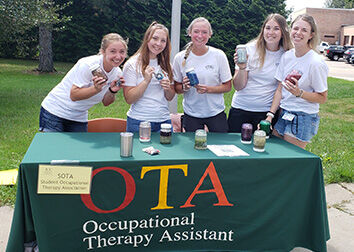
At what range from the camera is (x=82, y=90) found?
2.74 meters

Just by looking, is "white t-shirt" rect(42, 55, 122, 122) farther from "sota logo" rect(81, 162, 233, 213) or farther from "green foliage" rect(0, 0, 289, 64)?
"green foliage" rect(0, 0, 289, 64)

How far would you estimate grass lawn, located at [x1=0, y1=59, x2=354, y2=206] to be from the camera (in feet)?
14.4

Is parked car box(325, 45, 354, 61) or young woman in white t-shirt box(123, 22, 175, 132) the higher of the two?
parked car box(325, 45, 354, 61)

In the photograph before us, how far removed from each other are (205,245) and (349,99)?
8.90m

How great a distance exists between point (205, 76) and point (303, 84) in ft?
2.64

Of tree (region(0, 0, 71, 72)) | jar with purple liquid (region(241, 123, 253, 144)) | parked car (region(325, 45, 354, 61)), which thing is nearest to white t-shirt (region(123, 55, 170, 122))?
jar with purple liquid (region(241, 123, 253, 144))

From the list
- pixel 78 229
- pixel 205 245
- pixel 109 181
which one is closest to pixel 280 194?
pixel 205 245

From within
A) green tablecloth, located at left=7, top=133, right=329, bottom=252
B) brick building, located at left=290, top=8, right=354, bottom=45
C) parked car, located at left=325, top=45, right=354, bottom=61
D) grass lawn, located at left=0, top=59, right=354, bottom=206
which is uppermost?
brick building, located at left=290, top=8, right=354, bottom=45

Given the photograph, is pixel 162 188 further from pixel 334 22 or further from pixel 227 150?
pixel 334 22

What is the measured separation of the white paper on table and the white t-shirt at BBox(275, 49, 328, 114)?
2.04 ft

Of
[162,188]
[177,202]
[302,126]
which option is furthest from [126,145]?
[302,126]

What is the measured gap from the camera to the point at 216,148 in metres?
2.62

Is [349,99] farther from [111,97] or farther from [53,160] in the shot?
[53,160]

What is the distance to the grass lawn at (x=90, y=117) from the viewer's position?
4.39m
